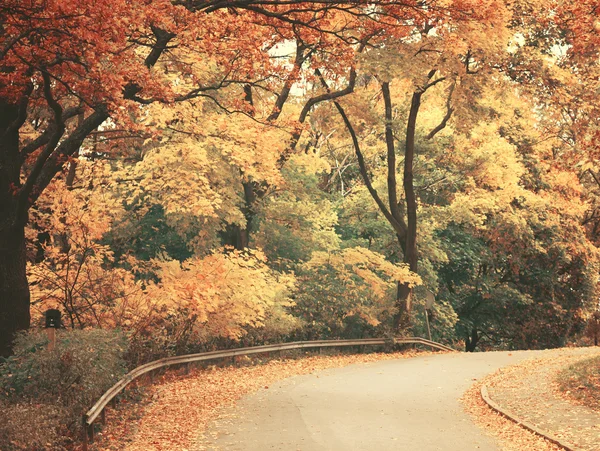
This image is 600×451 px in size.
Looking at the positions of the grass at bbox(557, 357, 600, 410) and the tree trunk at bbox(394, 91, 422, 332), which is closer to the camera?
the grass at bbox(557, 357, 600, 410)

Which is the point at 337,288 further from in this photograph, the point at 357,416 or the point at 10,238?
the point at 10,238

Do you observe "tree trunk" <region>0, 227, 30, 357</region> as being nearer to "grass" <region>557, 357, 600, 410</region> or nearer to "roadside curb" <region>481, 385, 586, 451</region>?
"roadside curb" <region>481, 385, 586, 451</region>

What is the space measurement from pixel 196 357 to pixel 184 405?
6.27 m

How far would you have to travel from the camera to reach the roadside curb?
12172 millimetres

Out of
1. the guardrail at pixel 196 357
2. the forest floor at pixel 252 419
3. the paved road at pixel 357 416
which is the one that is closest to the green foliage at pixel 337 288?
the guardrail at pixel 196 357

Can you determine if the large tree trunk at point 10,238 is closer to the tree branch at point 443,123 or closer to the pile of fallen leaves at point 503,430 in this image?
the pile of fallen leaves at point 503,430

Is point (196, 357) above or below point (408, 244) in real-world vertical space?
A: below

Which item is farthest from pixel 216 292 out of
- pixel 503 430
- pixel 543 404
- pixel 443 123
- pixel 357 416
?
pixel 443 123

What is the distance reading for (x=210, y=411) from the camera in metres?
15.9

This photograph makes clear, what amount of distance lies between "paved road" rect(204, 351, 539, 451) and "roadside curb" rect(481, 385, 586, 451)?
0.64 m

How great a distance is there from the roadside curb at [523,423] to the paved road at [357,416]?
0.64m

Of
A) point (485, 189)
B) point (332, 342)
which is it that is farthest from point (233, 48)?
point (485, 189)

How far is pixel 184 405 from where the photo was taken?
16578 mm

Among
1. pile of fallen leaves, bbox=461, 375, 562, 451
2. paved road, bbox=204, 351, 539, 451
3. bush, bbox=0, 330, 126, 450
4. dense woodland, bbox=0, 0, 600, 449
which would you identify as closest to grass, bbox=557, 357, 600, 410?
pile of fallen leaves, bbox=461, 375, 562, 451
